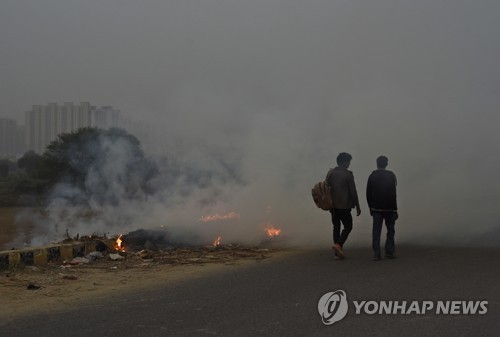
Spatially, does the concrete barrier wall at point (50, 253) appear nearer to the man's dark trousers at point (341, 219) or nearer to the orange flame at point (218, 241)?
the orange flame at point (218, 241)

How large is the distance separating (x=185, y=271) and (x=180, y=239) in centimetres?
284

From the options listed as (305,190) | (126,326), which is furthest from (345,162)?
(126,326)

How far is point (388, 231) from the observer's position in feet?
24.5

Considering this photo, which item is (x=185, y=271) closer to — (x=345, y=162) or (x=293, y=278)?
(x=293, y=278)

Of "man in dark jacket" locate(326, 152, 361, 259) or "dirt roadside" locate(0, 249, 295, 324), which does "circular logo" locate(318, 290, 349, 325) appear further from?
"man in dark jacket" locate(326, 152, 361, 259)

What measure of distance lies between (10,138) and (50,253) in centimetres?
3706

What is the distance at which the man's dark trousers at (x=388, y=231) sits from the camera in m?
7.32

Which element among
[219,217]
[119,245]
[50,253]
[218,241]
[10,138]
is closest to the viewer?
[50,253]

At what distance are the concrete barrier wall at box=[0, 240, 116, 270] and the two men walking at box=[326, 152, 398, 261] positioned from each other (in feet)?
13.3

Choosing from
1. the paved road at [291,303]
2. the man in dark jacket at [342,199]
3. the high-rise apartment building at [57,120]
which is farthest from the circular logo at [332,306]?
the high-rise apartment building at [57,120]

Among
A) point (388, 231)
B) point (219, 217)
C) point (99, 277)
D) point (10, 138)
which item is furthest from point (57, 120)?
point (388, 231)

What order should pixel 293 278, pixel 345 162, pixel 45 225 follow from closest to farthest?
pixel 293 278 < pixel 345 162 < pixel 45 225

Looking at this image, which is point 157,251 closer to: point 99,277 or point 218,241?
point 218,241

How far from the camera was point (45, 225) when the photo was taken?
1541 cm
